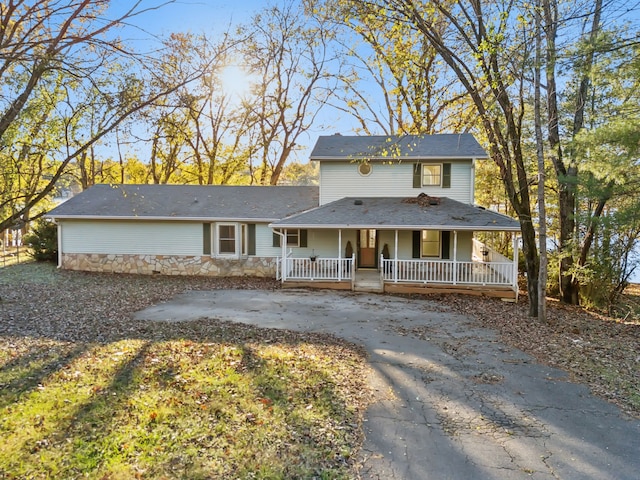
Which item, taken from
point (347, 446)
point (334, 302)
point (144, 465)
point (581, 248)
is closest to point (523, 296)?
point (581, 248)

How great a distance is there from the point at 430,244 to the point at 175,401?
38.4 feet

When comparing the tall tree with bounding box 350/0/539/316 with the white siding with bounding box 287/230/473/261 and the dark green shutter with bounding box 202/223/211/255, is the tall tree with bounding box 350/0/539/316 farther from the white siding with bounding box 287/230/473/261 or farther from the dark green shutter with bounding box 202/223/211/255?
the dark green shutter with bounding box 202/223/211/255

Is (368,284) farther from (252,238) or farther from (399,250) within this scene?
(252,238)

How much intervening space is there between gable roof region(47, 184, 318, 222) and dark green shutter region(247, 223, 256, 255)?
0.48 meters

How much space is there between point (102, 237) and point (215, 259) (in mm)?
4879

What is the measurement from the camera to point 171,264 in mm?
15477

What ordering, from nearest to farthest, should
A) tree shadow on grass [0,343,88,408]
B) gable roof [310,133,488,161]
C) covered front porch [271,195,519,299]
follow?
tree shadow on grass [0,343,88,408], covered front porch [271,195,519,299], gable roof [310,133,488,161]

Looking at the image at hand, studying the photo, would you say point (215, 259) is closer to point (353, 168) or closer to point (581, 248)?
point (353, 168)

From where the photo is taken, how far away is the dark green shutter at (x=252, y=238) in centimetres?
1523

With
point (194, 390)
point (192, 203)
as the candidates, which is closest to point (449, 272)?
point (194, 390)

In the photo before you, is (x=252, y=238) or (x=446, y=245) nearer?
(x=446, y=245)

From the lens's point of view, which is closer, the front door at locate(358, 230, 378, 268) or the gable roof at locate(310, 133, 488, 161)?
the gable roof at locate(310, 133, 488, 161)

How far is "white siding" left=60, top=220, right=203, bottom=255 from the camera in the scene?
1538cm

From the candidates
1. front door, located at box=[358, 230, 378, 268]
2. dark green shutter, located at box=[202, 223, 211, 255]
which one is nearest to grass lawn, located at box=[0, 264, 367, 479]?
dark green shutter, located at box=[202, 223, 211, 255]
